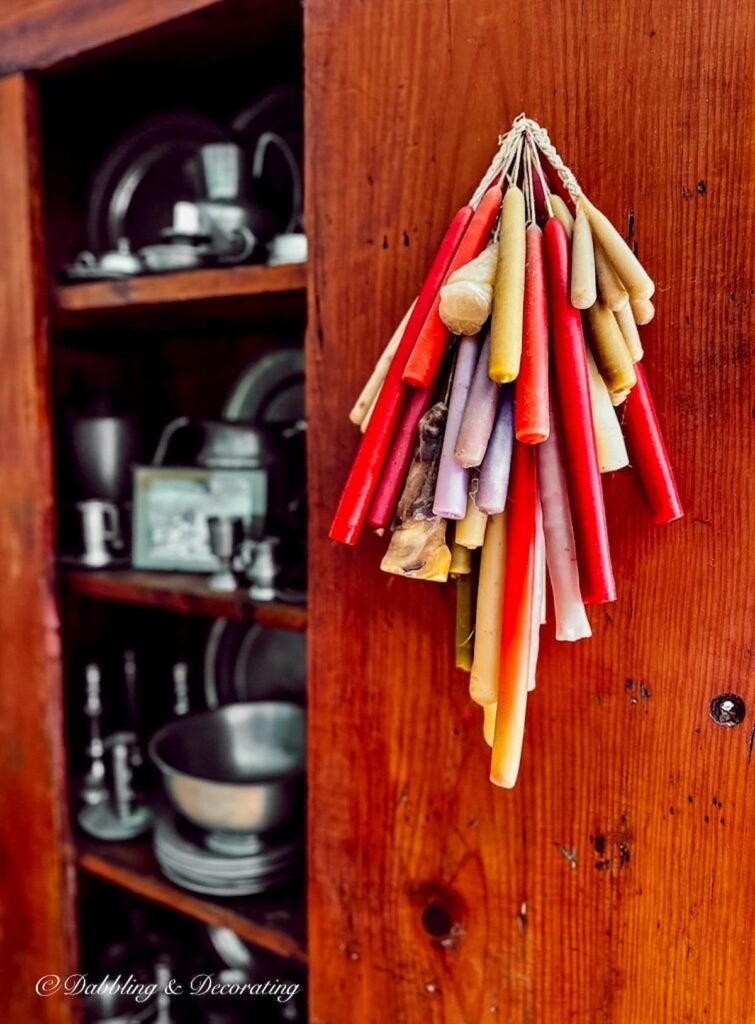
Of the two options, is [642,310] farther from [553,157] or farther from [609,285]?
[553,157]

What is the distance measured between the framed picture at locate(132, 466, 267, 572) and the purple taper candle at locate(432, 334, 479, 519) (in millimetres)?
Result: 492

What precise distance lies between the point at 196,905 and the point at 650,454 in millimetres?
801

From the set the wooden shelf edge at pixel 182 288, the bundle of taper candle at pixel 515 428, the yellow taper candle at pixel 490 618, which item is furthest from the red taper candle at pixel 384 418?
the wooden shelf edge at pixel 182 288

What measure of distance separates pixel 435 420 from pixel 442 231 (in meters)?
0.22

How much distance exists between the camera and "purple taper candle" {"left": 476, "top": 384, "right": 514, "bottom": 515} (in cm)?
56

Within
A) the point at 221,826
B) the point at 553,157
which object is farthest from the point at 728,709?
the point at 221,826

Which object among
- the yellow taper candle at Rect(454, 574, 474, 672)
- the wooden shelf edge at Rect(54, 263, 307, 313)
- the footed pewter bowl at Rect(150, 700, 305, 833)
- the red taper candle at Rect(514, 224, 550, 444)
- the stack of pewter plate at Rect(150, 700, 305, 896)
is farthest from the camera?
the footed pewter bowl at Rect(150, 700, 305, 833)

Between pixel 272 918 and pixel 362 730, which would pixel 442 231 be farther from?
pixel 272 918

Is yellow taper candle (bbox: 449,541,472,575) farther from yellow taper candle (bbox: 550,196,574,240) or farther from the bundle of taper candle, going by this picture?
yellow taper candle (bbox: 550,196,574,240)

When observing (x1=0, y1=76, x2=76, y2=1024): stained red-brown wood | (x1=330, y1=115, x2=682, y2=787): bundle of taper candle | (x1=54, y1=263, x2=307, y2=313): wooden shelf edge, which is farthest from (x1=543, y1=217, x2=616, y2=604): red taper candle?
(x1=0, y1=76, x2=76, y2=1024): stained red-brown wood

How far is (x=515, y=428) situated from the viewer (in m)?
0.55

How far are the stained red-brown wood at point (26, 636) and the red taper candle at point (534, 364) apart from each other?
0.72 m

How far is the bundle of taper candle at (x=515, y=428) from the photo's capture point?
55cm

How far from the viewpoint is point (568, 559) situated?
572 mm
